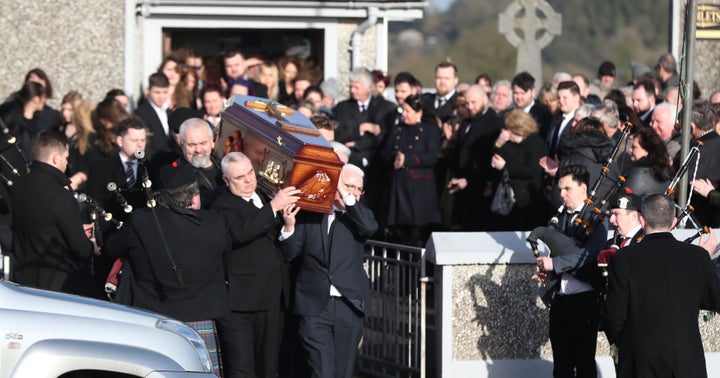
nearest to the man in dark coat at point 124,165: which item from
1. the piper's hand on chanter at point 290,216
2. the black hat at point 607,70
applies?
the piper's hand on chanter at point 290,216

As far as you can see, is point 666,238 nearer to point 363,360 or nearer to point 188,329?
point 188,329

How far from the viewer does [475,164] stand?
44.6 feet

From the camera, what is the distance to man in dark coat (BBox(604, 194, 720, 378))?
8.12 metres

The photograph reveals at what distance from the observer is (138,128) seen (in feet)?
36.1

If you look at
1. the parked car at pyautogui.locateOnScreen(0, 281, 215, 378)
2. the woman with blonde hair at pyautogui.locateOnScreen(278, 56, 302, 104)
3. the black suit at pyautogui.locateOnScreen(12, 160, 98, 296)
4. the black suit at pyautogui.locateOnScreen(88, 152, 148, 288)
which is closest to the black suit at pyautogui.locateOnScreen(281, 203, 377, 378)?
the black suit at pyautogui.locateOnScreen(88, 152, 148, 288)

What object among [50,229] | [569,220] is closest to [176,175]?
[50,229]

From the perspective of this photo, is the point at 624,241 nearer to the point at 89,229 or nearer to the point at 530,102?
the point at 89,229

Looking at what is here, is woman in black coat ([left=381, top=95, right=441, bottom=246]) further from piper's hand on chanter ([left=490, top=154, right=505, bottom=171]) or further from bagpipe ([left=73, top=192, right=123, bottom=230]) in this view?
bagpipe ([left=73, top=192, right=123, bottom=230])

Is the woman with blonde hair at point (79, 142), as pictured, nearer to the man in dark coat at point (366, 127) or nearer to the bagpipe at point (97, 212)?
the bagpipe at point (97, 212)

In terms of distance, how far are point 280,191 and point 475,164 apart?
14.9 feet

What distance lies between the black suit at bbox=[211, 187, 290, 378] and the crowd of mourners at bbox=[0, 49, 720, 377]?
0.04ft

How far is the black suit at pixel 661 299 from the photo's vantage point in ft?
26.7

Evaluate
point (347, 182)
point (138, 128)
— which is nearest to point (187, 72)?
point (138, 128)

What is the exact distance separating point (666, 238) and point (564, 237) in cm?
123
